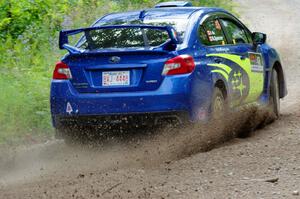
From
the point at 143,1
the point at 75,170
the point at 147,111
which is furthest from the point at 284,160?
the point at 143,1

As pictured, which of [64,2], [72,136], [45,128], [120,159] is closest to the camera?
[120,159]

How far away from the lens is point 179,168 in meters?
7.21

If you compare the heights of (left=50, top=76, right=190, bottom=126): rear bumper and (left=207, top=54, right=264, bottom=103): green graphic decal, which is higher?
(left=50, top=76, right=190, bottom=126): rear bumper

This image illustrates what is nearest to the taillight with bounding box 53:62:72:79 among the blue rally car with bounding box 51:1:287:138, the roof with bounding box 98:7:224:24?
the blue rally car with bounding box 51:1:287:138

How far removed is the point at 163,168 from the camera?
7305 mm

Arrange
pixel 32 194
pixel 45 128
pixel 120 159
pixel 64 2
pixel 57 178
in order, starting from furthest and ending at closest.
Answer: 1. pixel 64 2
2. pixel 45 128
3. pixel 120 159
4. pixel 57 178
5. pixel 32 194

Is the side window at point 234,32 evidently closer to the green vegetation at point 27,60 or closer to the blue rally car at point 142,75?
the blue rally car at point 142,75

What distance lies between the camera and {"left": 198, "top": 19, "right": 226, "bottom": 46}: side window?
8.97 m

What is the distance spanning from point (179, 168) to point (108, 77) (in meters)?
1.50

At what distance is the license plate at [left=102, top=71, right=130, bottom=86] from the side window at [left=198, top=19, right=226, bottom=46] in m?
1.20

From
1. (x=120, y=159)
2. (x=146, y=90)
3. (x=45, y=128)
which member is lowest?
(x=45, y=128)

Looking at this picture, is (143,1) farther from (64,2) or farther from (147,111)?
(147,111)

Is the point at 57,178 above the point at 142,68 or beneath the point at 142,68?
beneath

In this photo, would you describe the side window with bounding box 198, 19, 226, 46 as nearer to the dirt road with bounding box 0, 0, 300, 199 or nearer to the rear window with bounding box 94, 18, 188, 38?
the rear window with bounding box 94, 18, 188, 38
